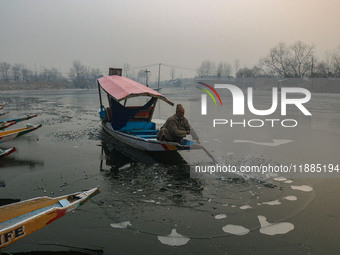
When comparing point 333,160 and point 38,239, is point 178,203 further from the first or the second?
point 333,160

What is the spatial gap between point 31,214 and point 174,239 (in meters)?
2.13

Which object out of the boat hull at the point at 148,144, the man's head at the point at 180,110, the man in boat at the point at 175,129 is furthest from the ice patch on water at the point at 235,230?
the man's head at the point at 180,110

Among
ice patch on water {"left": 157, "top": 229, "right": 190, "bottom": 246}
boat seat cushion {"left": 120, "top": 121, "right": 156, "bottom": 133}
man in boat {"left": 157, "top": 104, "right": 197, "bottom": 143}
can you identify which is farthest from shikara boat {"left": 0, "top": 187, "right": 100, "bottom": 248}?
boat seat cushion {"left": 120, "top": 121, "right": 156, "bottom": 133}

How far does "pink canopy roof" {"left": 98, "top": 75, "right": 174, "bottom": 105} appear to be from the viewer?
8970 mm

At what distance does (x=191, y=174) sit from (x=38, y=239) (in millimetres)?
3749

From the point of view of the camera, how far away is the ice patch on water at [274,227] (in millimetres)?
4281

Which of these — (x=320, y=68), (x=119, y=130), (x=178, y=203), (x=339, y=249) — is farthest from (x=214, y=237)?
(x=320, y=68)

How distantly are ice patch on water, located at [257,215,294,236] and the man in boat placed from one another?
364cm

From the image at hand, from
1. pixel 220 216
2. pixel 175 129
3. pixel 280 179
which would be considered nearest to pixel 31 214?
pixel 220 216

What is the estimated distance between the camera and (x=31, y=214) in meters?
4.06

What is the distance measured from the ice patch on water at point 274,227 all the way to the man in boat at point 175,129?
11.9ft

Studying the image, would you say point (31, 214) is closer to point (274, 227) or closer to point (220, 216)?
point (220, 216)

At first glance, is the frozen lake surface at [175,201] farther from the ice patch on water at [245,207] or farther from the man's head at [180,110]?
the man's head at [180,110]

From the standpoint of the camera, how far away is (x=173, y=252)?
3781 millimetres
